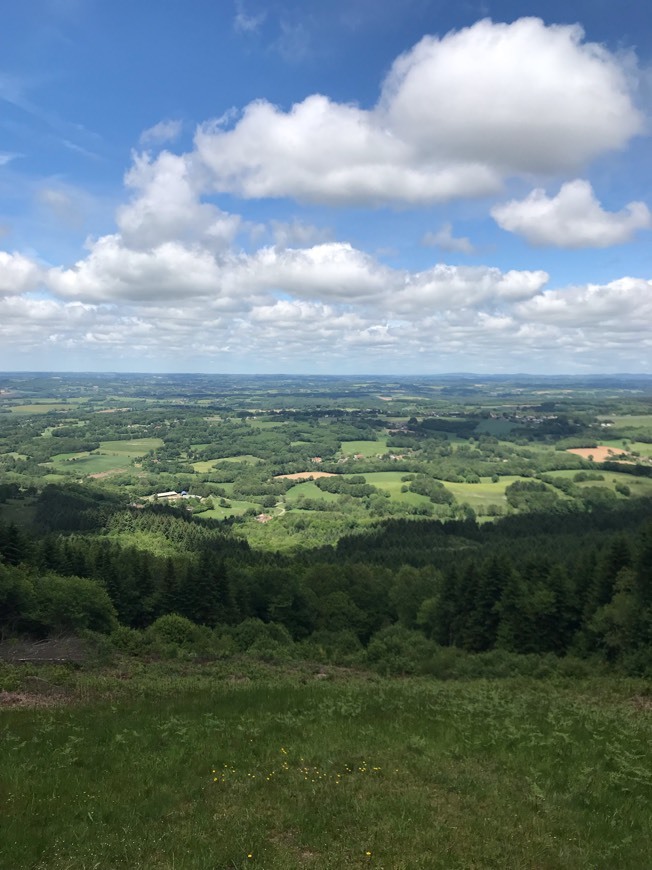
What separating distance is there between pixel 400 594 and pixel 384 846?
5256 centimetres

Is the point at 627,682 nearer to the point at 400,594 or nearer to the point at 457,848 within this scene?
the point at 457,848

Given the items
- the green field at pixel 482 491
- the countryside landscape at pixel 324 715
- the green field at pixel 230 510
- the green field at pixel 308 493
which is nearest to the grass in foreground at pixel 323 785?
the countryside landscape at pixel 324 715

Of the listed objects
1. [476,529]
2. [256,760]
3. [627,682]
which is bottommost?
[476,529]

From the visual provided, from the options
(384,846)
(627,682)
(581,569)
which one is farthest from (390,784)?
(581,569)

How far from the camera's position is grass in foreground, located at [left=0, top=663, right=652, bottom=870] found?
9.23m

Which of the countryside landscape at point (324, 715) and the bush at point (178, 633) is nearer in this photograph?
the countryside landscape at point (324, 715)

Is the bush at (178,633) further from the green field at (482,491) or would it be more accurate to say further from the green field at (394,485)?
the green field at (482,491)

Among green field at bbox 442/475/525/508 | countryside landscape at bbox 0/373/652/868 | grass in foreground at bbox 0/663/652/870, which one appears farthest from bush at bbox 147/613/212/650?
green field at bbox 442/475/525/508

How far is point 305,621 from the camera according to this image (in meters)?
55.9

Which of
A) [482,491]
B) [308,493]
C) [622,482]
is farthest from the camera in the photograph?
[308,493]

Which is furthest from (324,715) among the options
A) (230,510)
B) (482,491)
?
(482,491)

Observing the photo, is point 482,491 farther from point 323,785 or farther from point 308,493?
point 323,785

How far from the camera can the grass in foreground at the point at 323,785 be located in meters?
9.23

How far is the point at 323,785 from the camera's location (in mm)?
11820
